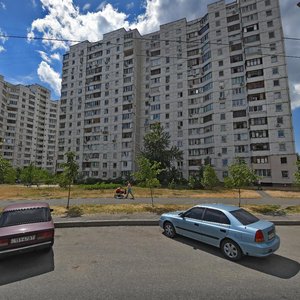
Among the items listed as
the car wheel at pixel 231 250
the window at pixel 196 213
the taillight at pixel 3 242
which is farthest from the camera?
the window at pixel 196 213

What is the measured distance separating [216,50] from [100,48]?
34239mm

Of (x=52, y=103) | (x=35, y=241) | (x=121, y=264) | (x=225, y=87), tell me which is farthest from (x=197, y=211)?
(x=52, y=103)

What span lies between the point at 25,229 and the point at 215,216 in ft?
20.5

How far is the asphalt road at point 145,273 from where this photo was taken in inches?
179

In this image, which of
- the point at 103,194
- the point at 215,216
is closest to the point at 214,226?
the point at 215,216

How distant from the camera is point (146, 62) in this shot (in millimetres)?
58812

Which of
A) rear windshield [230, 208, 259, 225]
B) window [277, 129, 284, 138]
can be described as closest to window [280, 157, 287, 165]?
window [277, 129, 284, 138]

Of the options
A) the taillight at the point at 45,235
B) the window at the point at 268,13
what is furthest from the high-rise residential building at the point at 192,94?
the taillight at the point at 45,235

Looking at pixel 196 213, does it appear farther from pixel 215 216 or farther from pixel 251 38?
pixel 251 38

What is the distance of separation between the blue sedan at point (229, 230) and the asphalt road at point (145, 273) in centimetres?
38

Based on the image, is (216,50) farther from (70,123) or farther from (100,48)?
(70,123)

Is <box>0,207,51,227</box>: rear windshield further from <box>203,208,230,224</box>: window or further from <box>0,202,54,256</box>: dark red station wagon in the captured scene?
<box>203,208,230,224</box>: window

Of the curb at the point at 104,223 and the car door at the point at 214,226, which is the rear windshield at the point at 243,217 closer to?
the car door at the point at 214,226

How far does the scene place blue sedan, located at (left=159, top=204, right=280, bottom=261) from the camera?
6102 mm
